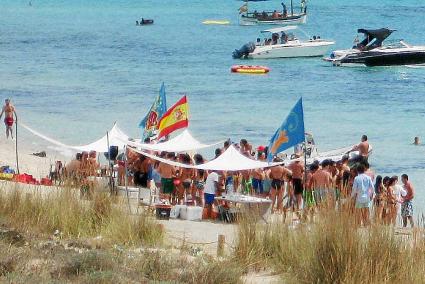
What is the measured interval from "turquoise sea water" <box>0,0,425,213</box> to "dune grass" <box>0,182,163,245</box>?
10100mm

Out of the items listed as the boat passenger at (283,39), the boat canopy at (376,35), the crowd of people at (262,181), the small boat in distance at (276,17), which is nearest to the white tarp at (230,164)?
the crowd of people at (262,181)

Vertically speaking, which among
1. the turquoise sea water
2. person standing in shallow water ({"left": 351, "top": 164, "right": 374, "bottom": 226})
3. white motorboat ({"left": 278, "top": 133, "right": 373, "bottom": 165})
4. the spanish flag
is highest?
the turquoise sea water

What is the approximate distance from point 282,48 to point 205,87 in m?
11.9

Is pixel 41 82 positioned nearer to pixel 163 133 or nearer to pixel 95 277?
pixel 163 133

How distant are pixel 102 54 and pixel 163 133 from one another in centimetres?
4380

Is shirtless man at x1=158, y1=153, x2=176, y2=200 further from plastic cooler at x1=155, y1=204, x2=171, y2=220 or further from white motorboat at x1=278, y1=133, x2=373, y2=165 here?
white motorboat at x1=278, y1=133, x2=373, y2=165

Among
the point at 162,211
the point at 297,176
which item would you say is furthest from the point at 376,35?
the point at 162,211

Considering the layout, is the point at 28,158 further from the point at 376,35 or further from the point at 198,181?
the point at 376,35

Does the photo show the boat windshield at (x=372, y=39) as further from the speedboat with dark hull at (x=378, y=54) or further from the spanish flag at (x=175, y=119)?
the spanish flag at (x=175, y=119)

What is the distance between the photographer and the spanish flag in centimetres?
2108

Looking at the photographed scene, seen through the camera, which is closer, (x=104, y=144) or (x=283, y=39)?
(x=104, y=144)

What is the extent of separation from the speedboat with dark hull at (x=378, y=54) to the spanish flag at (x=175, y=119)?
31.0 m

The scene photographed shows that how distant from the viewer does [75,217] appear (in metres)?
13.6

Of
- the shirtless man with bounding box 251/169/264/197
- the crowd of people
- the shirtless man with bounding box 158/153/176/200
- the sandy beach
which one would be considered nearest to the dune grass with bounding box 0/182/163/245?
the crowd of people
